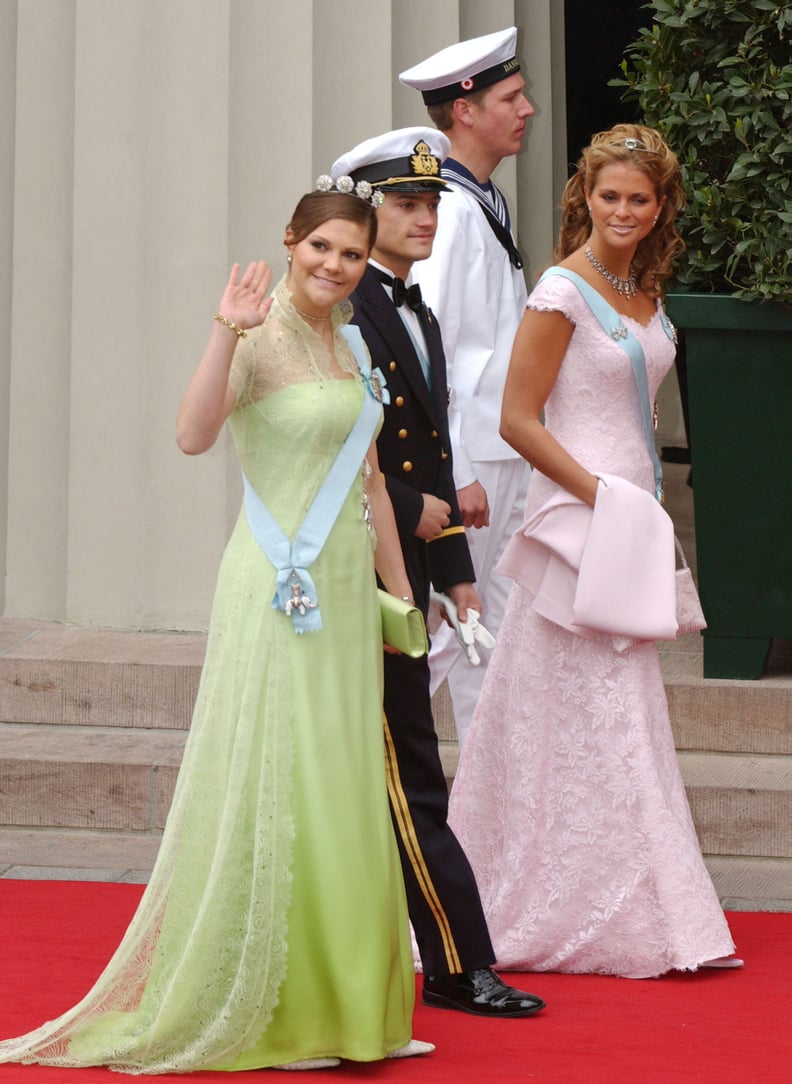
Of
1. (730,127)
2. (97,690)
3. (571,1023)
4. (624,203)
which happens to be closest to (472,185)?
(730,127)

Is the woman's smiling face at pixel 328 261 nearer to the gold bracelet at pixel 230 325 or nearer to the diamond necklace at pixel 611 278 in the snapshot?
the gold bracelet at pixel 230 325

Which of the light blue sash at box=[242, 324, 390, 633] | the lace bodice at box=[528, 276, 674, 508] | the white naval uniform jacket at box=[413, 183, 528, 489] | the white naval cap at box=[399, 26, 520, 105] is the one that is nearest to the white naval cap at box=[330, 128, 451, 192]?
the lace bodice at box=[528, 276, 674, 508]

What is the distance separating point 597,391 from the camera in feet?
14.7

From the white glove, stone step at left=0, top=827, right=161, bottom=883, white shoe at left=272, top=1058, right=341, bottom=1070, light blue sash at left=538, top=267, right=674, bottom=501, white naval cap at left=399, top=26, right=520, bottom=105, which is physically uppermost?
white naval cap at left=399, top=26, right=520, bottom=105

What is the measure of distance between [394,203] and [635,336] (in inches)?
27.3

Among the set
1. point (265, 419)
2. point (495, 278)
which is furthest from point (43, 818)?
point (265, 419)

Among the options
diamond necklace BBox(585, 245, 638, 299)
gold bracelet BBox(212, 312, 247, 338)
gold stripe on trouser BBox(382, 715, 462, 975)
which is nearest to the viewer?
gold bracelet BBox(212, 312, 247, 338)

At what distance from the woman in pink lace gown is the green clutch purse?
0.77 meters

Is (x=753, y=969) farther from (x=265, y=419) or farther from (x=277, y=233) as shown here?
(x=277, y=233)

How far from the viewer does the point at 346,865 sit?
12.0 feet

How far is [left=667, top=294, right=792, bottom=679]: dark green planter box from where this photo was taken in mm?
5766

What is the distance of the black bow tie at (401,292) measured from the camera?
416 centimetres

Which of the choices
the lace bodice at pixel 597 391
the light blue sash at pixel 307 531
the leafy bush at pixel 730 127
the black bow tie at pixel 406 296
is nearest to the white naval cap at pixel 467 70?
the leafy bush at pixel 730 127

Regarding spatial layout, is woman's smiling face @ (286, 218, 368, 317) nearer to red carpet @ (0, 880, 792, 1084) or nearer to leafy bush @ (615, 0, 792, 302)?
red carpet @ (0, 880, 792, 1084)
